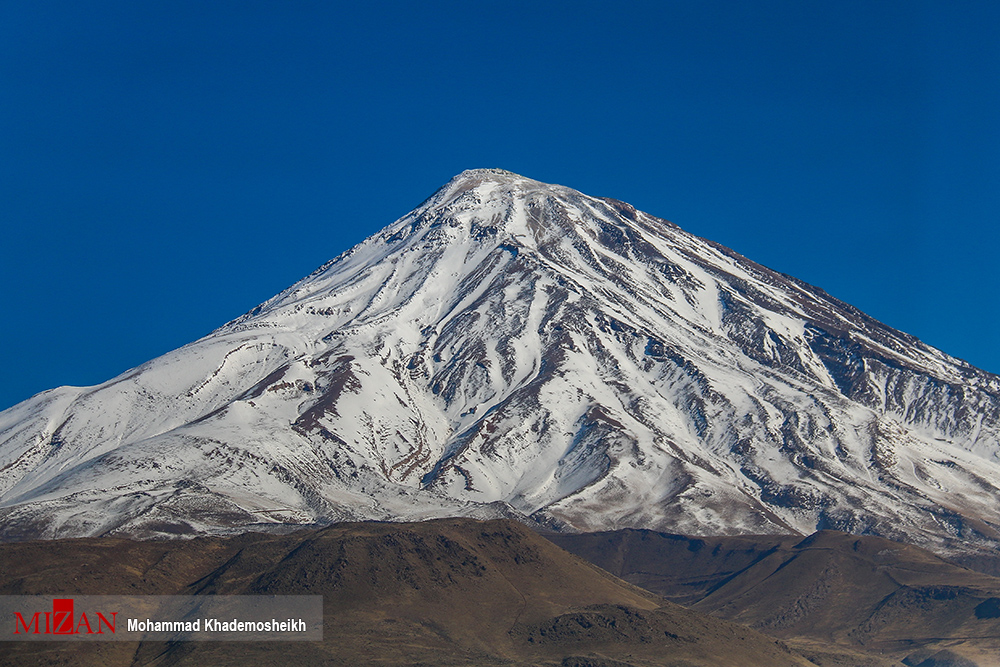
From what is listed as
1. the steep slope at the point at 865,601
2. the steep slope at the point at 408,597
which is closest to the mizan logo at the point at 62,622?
the steep slope at the point at 408,597

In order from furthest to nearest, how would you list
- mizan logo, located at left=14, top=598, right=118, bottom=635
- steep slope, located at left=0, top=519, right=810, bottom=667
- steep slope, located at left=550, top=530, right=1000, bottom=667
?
steep slope, located at left=550, top=530, right=1000, bottom=667
steep slope, located at left=0, top=519, right=810, bottom=667
mizan logo, located at left=14, top=598, right=118, bottom=635

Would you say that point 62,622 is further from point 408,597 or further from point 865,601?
point 865,601

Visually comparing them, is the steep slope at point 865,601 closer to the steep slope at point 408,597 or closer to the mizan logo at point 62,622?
the steep slope at point 408,597

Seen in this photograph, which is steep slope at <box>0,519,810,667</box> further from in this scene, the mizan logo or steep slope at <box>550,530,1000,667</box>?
steep slope at <box>550,530,1000,667</box>

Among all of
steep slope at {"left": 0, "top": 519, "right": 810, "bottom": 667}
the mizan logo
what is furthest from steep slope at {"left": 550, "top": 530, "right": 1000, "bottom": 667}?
the mizan logo

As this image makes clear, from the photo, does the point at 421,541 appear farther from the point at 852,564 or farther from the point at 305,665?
the point at 852,564

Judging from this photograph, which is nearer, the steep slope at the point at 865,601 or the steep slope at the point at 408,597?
the steep slope at the point at 408,597
